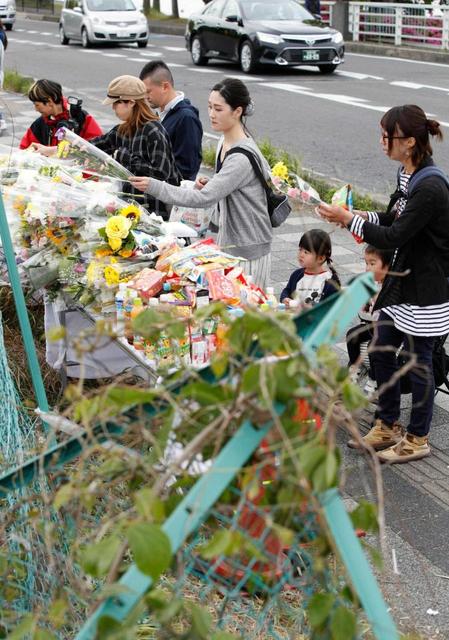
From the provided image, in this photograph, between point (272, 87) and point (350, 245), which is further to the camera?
point (272, 87)

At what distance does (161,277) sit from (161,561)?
9.40ft

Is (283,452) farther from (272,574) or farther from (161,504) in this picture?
(272,574)

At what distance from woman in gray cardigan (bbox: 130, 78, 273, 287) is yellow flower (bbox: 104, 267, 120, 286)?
0.62 meters

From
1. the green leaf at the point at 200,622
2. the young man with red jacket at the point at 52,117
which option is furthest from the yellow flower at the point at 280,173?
the green leaf at the point at 200,622

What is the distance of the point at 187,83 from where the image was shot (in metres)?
18.1

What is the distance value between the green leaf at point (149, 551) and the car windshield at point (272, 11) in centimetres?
1929

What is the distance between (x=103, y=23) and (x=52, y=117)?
19.8 meters

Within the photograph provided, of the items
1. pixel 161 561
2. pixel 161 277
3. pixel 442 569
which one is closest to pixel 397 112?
pixel 161 277

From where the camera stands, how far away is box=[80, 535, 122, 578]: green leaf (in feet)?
5.17

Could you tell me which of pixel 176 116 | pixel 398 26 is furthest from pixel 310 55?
pixel 176 116

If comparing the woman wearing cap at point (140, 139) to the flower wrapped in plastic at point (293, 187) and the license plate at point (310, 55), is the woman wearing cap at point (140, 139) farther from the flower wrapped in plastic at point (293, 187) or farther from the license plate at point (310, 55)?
the license plate at point (310, 55)

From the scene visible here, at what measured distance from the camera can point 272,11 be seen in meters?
20.1

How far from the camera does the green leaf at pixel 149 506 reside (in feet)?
5.14

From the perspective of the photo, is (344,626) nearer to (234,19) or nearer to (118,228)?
(118,228)
